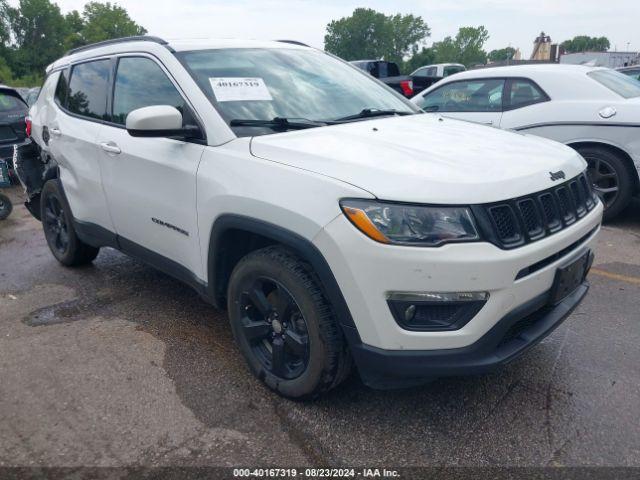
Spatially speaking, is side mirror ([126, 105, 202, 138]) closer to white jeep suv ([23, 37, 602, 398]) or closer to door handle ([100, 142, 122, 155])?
white jeep suv ([23, 37, 602, 398])

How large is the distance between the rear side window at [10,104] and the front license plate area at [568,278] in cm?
847

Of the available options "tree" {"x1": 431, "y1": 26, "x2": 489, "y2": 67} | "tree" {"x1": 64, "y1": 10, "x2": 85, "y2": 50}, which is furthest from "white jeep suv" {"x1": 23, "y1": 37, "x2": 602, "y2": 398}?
"tree" {"x1": 431, "y1": 26, "x2": 489, "y2": 67}

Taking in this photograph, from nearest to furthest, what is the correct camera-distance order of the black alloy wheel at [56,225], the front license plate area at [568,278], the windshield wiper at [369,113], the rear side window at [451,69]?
the front license plate area at [568,278] → the windshield wiper at [369,113] → the black alloy wheel at [56,225] → the rear side window at [451,69]

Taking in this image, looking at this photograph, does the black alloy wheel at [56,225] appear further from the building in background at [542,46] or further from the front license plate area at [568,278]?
the building in background at [542,46]

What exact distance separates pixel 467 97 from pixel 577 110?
1.38 metres

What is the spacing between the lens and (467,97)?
21.9 ft

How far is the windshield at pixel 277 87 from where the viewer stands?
301cm

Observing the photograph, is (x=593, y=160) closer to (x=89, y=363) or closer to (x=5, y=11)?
(x=89, y=363)

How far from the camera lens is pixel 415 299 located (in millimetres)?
2184

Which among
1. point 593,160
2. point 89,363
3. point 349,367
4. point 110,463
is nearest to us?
point 110,463

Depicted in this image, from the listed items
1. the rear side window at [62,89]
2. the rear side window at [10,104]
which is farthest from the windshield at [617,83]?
the rear side window at [10,104]

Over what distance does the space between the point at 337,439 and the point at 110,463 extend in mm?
997

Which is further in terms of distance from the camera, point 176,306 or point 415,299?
point 176,306

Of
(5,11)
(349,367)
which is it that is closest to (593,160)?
(349,367)
